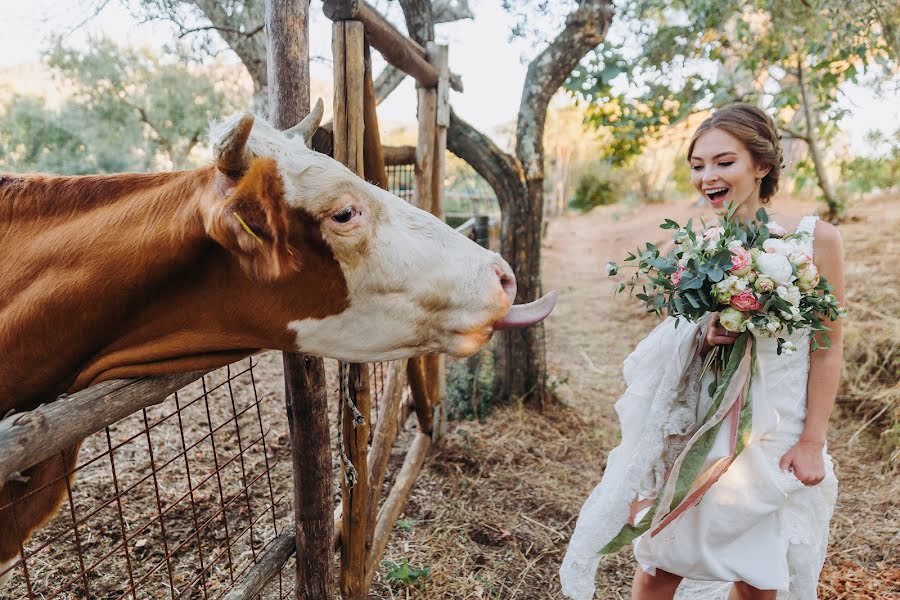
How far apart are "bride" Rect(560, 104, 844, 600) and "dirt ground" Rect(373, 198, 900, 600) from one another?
0.96 m

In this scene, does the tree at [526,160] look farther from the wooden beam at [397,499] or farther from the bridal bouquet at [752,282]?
the bridal bouquet at [752,282]

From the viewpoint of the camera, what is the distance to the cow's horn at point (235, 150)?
48.3 inches

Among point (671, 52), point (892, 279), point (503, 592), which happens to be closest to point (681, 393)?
point (503, 592)

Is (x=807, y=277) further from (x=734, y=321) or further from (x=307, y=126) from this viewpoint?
(x=307, y=126)

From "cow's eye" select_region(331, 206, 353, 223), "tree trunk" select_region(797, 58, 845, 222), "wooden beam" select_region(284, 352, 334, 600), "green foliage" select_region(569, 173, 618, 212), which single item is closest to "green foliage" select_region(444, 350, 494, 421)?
"wooden beam" select_region(284, 352, 334, 600)

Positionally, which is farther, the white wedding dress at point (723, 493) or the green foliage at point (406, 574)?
the green foliage at point (406, 574)

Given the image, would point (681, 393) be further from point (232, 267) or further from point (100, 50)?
point (100, 50)

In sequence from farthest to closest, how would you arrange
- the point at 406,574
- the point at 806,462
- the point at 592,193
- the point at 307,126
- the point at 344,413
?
the point at 592,193, the point at 406,574, the point at 344,413, the point at 806,462, the point at 307,126

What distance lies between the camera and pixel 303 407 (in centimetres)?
209

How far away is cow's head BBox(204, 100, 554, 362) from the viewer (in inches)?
52.4

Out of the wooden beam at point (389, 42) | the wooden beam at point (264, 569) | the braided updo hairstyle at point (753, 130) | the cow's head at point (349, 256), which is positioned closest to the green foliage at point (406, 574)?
the wooden beam at point (264, 569)

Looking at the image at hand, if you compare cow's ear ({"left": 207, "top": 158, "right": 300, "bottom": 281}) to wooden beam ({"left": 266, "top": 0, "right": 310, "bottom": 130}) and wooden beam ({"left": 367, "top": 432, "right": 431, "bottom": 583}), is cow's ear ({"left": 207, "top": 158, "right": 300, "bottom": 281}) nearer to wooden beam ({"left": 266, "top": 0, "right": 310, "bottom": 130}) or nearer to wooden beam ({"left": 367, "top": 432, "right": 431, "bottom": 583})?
wooden beam ({"left": 266, "top": 0, "right": 310, "bottom": 130})

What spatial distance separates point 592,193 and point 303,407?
31570 millimetres

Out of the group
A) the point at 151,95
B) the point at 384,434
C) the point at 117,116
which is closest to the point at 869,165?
the point at 384,434
